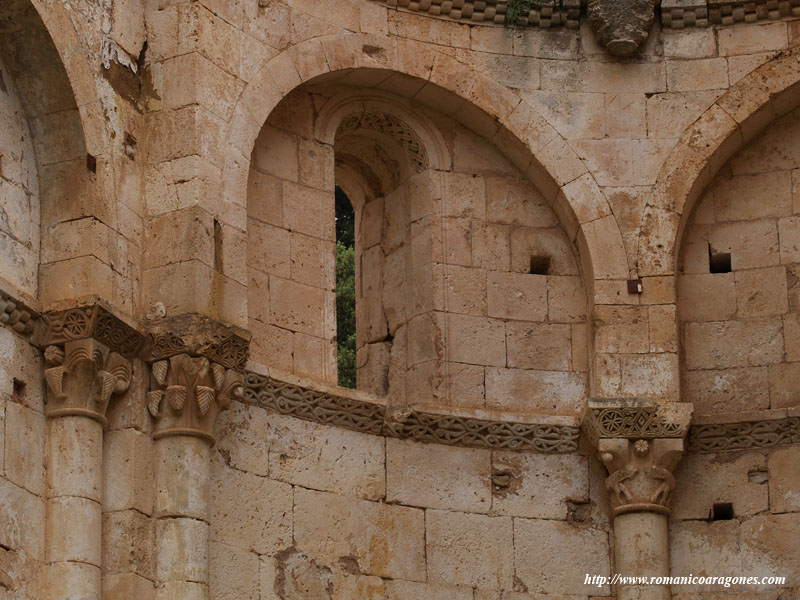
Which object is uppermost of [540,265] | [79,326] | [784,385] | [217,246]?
[540,265]

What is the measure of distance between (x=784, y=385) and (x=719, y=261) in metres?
1.09

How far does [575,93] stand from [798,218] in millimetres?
1869

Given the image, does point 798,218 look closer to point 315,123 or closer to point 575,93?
point 575,93

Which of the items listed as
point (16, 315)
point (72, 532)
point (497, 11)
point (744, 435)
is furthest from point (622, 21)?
point (72, 532)

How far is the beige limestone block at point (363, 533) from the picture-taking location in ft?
44.6

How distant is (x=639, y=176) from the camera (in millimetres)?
15094

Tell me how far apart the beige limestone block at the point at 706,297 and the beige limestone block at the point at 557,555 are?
180 cm

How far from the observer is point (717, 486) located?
14570 millimetres

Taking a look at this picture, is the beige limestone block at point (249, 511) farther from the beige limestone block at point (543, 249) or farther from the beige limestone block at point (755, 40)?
the beige limestone block at point (755, 40)

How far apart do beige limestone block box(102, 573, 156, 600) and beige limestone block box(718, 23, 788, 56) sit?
606 cm

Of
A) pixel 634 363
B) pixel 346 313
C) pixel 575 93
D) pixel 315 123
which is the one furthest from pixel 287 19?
pixel 346 313

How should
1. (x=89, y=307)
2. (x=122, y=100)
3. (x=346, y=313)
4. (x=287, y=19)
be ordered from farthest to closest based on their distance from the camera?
(x=346, y=313), (x=287, y=19), (x=122, y=100), (x=89, y=307)

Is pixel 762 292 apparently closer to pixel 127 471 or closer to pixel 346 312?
pixel 127 471

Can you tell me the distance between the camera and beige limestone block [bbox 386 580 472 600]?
1385 cm
